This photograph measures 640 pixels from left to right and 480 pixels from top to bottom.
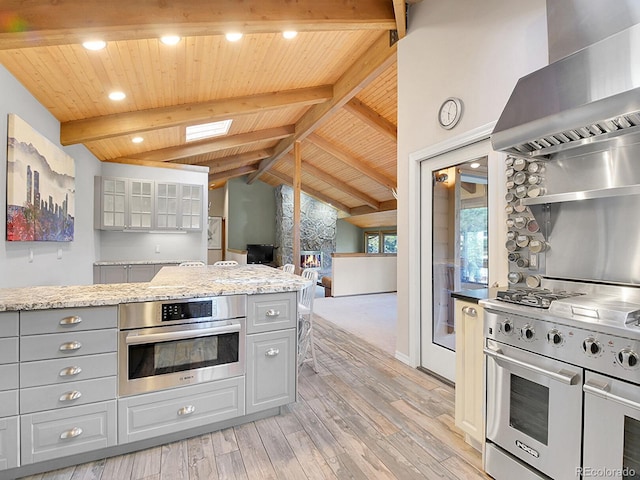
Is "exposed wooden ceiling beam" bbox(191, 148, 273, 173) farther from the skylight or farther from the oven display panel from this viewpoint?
the oven display panel

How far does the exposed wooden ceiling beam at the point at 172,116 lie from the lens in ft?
11.3

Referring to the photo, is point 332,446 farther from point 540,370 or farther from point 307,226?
point 307,226

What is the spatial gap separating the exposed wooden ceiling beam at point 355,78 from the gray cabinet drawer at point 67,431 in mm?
4233

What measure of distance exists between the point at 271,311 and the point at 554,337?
1594 millimetres

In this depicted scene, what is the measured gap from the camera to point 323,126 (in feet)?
23.6

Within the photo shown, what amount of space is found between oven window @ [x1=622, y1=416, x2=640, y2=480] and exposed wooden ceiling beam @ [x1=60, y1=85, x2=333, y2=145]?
456 centimetres

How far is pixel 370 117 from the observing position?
19.3 feet

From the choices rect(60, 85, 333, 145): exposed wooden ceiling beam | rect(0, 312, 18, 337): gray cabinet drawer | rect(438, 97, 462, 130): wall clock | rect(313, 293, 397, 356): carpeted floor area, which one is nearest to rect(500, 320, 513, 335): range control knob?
rect(438, 97, 462, 130): wall clock

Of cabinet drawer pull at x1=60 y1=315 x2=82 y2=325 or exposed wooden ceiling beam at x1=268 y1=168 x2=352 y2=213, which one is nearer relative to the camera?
cabinet drawer pull at x1=60 y1=315 x2=82 y2=325

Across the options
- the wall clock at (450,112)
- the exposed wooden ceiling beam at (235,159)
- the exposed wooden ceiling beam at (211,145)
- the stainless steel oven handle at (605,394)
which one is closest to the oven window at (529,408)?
the stainless steel oven handle at (605,394)

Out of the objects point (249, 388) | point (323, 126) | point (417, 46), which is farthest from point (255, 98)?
point (249, 388)

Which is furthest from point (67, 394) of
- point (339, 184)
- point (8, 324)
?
point (339, 184)

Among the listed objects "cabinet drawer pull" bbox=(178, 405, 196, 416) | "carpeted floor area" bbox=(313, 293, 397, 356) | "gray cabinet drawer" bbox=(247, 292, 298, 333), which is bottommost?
"carpeted floor area" bbox=(313, 293, 397, 356)

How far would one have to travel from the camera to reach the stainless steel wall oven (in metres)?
1.78
